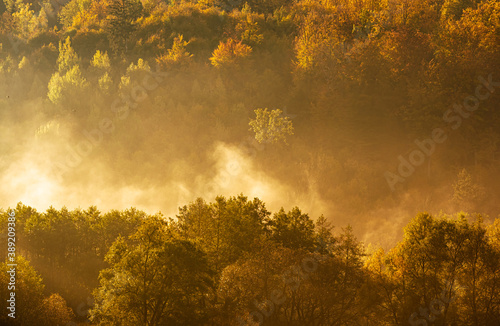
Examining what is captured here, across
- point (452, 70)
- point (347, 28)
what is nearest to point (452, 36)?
point (452, 70)

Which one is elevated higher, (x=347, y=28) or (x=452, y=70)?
(x=347, y=28)

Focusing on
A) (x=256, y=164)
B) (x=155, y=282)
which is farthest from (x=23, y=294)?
(x=256, y=164)

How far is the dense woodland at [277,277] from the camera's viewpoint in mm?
31688

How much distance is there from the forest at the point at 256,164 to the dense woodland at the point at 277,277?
164 mm

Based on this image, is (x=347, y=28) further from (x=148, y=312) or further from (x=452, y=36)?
(x=148, y=312)

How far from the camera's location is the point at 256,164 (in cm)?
7262

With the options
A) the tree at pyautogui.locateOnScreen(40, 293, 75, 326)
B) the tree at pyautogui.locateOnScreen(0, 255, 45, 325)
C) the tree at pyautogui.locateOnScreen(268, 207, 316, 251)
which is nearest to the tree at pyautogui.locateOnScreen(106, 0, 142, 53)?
the tree at pyautogui.locateOnScreen(0, 255, 45, 325)

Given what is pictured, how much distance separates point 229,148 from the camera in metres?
75.5

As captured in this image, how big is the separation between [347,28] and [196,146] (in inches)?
1320

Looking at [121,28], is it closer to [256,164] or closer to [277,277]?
[256,164]

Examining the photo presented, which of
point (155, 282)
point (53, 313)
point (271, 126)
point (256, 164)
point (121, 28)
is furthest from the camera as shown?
point (121, 28)

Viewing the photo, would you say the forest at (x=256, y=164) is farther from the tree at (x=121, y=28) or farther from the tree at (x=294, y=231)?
the tree at (x=121, y=28)

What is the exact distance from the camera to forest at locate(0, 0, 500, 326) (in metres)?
36.2

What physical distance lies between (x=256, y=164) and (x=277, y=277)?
37866mm
